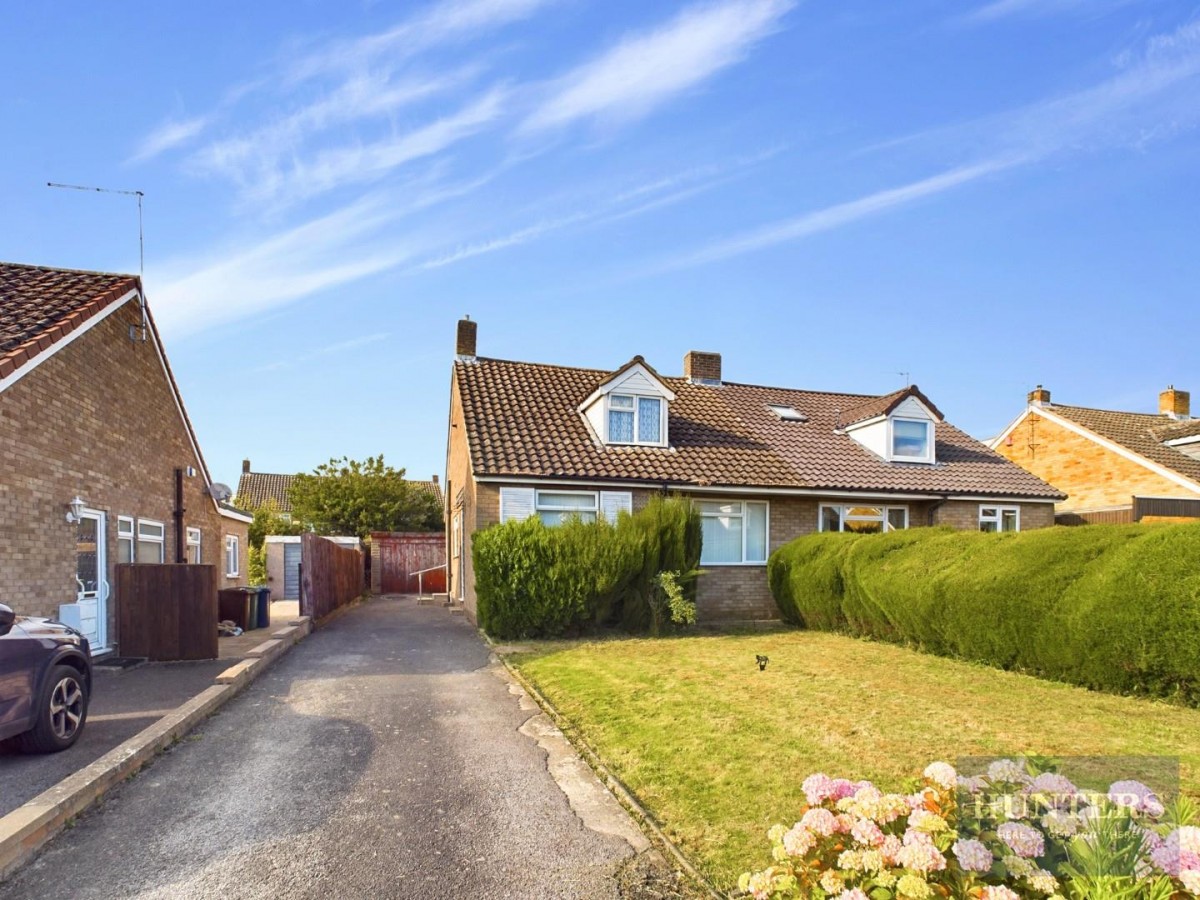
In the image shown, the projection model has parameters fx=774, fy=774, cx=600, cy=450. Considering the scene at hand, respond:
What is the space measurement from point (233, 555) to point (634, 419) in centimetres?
1364

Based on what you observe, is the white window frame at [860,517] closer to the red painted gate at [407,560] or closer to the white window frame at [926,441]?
the white window frame at [926,441]

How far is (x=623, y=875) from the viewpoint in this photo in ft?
14.1

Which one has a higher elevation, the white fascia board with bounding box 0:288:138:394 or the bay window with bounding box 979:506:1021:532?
the white fascia board with bounding box 0:288:138:394

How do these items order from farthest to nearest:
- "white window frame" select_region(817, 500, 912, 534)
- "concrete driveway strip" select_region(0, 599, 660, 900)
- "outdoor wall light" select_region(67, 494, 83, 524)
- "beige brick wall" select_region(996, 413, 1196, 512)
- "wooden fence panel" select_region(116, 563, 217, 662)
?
1. "beige brick wall" select_region(996, 413, 1196, 512)
2. "white window frame" select_region(817, 500, 912, 534)
3. "wooden fence panel" select_region(116, 563, 217, 662)
4. "outdoor wall light" select_region(67, 494, 83, 524)
5. "concrete driveway strip" select_region(0, 599, 660, 900)

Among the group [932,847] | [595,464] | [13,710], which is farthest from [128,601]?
[932,847]

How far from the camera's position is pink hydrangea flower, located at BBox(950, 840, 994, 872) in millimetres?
2529

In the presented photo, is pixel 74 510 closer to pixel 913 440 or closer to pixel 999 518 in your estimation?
pixel 913 440

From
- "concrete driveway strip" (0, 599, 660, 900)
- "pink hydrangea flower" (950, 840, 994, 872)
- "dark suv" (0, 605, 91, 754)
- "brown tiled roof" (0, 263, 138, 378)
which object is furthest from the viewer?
"brown tiled roof" (0, 263, 138, 378)

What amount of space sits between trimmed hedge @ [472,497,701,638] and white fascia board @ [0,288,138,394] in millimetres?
7033

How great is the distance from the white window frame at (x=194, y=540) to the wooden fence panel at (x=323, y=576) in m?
2.26

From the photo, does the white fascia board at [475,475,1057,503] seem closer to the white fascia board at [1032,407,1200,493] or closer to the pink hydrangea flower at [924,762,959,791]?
the white fascia board at [1032,407,1200,493]

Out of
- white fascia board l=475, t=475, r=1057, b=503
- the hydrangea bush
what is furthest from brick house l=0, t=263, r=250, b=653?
the hydrangea bush

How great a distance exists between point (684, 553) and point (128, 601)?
9.44 metres

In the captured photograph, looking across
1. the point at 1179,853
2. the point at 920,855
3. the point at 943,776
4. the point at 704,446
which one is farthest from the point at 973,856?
the point at 704,446
